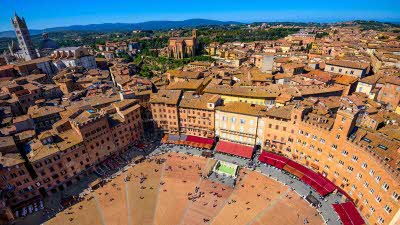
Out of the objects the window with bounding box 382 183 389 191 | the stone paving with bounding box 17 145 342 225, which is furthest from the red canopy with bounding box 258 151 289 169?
the window with bounding box 382 183 389 191

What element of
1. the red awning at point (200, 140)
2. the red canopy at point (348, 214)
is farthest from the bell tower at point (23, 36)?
the red canopy at point (348, 214)

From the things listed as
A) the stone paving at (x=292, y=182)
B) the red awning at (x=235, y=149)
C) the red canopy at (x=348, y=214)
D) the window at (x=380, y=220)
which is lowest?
the stone paving at (x=292, y=182)

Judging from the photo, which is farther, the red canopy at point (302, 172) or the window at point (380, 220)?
the red canopy at point (302, 172)

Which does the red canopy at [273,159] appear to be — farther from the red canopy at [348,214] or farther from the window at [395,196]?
the window at [395,196]

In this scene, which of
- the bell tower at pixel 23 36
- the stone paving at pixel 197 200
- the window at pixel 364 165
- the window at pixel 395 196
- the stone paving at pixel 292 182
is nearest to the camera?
the window at pixel 395 196

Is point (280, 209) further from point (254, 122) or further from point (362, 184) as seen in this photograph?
point (254, 122)

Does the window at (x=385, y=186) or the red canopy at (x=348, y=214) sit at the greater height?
the window at (x=385, y=186)
